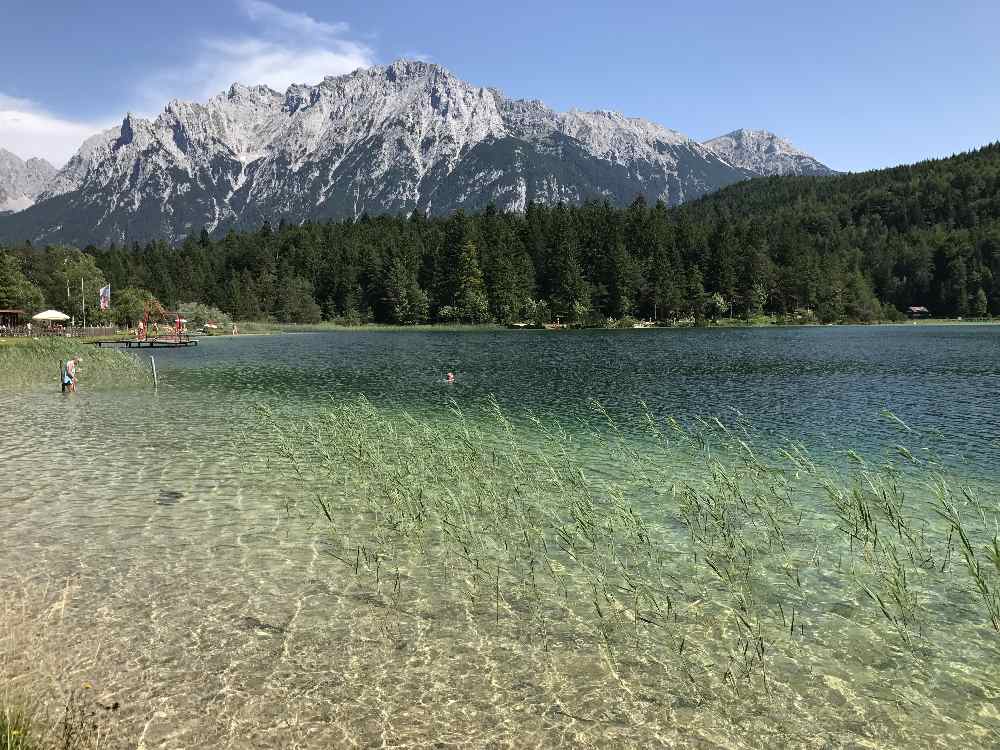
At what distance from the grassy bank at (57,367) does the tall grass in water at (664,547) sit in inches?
1321

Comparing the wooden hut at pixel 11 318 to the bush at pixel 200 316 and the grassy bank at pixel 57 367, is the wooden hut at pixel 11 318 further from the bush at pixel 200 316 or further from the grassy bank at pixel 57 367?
the grassy bank at pixel 57 367

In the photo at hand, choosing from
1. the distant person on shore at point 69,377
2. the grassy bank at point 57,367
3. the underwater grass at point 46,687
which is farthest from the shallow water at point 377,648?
the grassy bank at point 57,367

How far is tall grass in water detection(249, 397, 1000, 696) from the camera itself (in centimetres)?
949

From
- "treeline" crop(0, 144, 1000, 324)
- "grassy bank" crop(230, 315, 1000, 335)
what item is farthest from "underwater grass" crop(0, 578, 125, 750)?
"treeline" crop(0, 144, 1000, 324)

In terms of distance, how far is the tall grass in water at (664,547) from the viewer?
9492 millimetres

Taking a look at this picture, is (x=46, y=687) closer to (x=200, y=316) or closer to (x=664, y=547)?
(x=664, y=547)

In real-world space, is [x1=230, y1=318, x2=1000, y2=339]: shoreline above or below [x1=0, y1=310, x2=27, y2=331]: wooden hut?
below

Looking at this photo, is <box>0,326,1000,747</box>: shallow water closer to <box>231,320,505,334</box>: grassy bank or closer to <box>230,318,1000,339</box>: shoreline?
<box>230,318,1000,339</box>: shoreline

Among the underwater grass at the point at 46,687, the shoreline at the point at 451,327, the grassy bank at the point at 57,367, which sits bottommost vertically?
the underwater grass at the point at 46,687

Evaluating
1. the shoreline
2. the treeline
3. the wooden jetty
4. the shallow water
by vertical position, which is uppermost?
the treeline

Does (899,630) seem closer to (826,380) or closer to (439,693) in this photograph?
(439,693)

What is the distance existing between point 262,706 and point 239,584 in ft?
13.5

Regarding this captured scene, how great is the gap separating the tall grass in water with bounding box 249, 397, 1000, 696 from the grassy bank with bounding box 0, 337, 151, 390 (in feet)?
110

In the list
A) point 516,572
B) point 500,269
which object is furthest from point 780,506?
point 500,269
